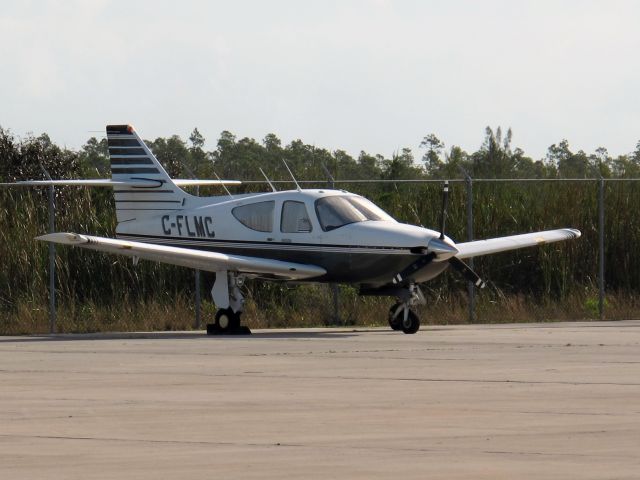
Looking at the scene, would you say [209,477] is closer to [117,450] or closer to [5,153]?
[117,450]

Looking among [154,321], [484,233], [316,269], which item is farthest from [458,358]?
[484,233]

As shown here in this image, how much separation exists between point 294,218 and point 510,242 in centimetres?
384

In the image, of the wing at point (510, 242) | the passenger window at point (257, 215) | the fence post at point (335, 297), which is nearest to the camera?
the passenger window at point (257, 215)

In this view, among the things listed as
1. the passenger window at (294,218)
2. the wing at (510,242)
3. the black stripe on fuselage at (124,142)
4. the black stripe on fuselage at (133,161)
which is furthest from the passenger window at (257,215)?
the wing at (510,242)

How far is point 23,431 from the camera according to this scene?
986 cm

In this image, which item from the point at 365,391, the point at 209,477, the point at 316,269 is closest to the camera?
the point at 209,477

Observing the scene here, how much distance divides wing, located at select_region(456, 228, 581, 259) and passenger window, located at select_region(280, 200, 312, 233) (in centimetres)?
249

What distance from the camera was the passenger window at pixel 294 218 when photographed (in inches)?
876

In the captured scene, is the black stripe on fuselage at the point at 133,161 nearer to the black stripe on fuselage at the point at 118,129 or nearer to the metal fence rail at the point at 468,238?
the black stripe on fuselage at the point at 118,129

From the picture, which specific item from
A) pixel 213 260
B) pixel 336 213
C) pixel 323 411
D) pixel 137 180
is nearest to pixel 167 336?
pixel 213 260

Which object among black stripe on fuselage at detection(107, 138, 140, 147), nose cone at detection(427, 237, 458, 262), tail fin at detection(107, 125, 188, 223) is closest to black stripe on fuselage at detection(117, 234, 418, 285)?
nose cone at detection(427, 237, 458, 262)

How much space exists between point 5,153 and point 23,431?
2622cm

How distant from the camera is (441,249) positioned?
21.2m

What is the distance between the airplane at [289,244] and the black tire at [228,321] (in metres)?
0.01
